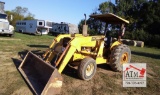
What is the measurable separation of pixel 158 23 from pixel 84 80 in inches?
1295

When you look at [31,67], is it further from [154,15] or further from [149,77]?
[154,15]

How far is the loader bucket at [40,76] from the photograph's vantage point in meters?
5.36

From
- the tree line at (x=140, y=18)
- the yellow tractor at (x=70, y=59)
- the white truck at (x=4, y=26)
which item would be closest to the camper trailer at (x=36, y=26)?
the tree line at (x=140, y=18)

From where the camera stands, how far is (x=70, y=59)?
24.3 ft

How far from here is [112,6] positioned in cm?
4988

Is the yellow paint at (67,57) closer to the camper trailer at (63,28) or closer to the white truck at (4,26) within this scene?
the white truck at (4,26)

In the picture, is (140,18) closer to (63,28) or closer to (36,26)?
(63,28)

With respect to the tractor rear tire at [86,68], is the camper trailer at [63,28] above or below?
above

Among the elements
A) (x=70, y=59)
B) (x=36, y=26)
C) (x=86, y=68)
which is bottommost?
(x=86, y=68)

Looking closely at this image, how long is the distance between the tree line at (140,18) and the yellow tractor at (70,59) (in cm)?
2194

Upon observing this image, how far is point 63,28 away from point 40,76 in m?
31.0

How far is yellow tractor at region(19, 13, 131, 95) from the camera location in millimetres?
5672

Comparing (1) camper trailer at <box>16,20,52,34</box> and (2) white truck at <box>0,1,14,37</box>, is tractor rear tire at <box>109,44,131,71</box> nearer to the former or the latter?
(2) white truck at <box>0,1,14,37</box>

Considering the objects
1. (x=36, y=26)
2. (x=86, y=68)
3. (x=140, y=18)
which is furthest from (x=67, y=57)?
(x=140, y=18)
